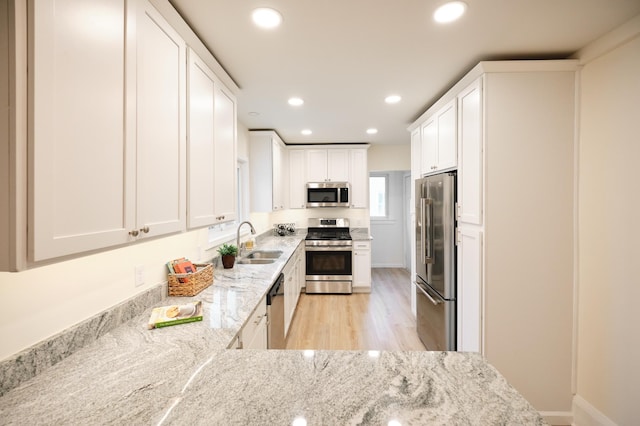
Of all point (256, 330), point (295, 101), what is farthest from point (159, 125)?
point (295, 101)

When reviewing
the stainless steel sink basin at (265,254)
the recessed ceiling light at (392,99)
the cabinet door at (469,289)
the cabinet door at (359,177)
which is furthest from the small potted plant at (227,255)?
the cabinet door at (359,177)

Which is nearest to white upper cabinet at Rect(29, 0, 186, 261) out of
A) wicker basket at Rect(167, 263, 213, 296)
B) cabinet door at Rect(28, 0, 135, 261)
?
cabinet door at Rect(28, 0, 135, 261)

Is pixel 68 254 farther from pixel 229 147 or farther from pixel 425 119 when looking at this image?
pixel 425 119

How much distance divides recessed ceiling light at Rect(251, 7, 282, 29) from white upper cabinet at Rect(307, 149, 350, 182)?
345 cm

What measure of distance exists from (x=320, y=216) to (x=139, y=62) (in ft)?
14.5

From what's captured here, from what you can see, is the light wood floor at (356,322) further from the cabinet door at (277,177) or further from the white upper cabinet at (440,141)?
the white upper cabinet at (440,141)

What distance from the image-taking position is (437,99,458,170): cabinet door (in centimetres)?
254

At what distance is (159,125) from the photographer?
1338 millimetres

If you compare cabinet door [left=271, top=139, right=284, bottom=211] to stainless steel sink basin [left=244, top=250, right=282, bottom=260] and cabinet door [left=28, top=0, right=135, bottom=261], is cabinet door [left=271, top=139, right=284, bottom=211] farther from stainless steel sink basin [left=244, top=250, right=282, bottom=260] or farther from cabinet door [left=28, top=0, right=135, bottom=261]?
cabinet door [left=28, top=0, right=135, bottom=261]

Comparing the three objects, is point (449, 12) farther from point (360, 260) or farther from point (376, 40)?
point (360, 260)

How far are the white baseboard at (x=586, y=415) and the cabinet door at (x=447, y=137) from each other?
1878mm

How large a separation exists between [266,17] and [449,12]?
3.20 ft

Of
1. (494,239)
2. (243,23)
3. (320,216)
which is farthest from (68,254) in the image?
(320,216)

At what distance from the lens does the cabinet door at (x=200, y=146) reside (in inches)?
65.1
